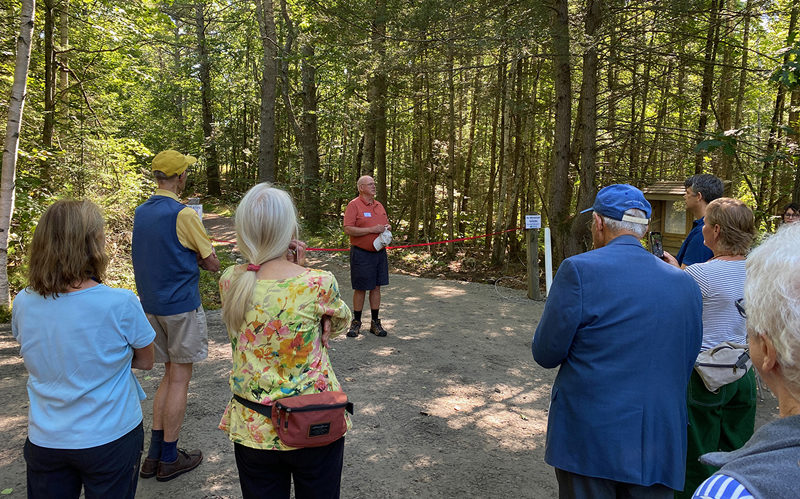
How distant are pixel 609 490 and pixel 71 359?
2.24 metres

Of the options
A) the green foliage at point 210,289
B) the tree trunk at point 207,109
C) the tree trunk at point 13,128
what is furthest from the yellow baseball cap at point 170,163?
the tree trunk at point 207,109

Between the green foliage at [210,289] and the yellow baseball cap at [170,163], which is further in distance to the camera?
the green foliage at [210,289]

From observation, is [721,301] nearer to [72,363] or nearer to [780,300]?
[780,300]

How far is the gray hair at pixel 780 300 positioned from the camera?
96 centimetres

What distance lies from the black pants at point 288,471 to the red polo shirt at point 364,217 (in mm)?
4058

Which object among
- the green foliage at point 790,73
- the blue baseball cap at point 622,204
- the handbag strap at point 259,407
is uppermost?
the green foliage at point 790,73

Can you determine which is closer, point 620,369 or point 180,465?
point 620,369

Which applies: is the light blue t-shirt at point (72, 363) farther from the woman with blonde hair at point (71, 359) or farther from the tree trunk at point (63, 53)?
the tree trunk at point (63, 53)

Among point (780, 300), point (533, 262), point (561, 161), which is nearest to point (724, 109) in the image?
point (561, 161)

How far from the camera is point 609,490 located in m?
Answer: 2.00

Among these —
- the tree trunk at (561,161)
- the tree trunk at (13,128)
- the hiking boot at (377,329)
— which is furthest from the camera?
→ the tree trunk at (561,161)

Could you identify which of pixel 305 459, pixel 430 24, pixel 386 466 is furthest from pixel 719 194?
pixel 430 24

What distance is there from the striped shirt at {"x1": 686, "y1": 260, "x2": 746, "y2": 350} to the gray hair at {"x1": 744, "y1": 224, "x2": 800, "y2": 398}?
1788mm

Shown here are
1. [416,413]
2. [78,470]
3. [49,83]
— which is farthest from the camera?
[49,83]
